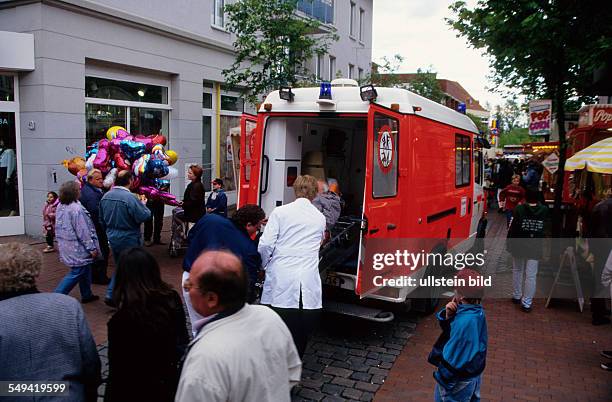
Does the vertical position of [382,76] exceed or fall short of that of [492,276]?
it exceeds it

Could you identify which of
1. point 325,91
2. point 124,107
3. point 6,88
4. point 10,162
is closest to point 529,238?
point 325,91

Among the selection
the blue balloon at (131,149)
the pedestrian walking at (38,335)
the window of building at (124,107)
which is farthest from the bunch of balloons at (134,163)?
the pedestrian walking at (38,335)

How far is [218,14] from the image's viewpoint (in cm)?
1485

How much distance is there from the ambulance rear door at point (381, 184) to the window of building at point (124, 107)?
8005mm

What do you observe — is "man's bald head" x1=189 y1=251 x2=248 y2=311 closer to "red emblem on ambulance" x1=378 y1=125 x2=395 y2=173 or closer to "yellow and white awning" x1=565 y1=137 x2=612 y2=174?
"red emblem on ambulance" x1=378 y1=125 x2=395 y2=173

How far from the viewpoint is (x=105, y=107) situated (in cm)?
1181

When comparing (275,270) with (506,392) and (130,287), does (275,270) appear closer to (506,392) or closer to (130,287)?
(130,287)

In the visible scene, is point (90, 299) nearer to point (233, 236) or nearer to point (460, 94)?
point (233, 236)

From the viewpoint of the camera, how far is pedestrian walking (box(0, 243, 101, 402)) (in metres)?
2.53

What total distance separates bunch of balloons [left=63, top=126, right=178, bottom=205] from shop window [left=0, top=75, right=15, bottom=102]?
10.0 feet

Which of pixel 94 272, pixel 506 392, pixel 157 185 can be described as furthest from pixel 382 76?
pixel 506 392

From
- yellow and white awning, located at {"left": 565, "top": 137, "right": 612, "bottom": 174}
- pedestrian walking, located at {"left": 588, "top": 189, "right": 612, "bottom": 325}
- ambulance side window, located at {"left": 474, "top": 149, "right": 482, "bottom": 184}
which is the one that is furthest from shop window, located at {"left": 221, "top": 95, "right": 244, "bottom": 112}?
pedestrian walking, located at {"left": 588, "top": 189, "right": 612, "bottom": 325}

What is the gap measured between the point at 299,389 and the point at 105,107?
363 inches

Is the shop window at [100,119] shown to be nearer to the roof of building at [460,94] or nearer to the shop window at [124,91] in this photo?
the shop window at [124,91]
